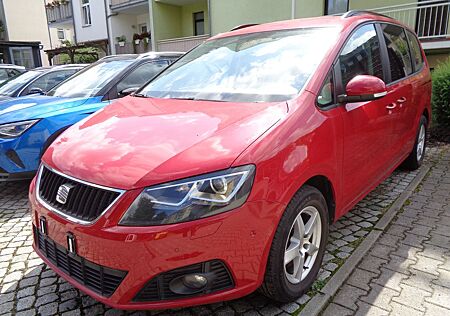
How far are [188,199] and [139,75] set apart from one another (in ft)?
12.2

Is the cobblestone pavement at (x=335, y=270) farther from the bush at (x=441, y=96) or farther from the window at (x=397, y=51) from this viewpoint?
the bush at (x=441, y=96)

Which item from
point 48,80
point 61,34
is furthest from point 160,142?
point 61,34

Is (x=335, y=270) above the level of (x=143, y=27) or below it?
below

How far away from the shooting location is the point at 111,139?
2.23 metres

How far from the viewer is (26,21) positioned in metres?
29.0

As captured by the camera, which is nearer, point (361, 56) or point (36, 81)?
point (361, 56)

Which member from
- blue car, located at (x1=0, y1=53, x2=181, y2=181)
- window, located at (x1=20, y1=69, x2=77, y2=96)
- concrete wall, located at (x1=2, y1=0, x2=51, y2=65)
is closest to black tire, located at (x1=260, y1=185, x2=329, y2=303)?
blue car, located at (x1=0, y1=53, x2=181, y2=181)

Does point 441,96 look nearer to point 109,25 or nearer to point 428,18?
point 428,18

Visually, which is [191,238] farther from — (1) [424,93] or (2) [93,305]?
(1) [424,93]

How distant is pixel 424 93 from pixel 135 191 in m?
4.18

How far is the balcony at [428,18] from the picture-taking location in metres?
9.78

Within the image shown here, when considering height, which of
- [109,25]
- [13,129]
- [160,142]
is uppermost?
[109,25]

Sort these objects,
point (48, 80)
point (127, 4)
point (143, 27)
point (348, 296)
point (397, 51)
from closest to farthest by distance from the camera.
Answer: point (348, 296) < point (397, 51) < point (48, 80) < point (127, 4) < point (143, 27)

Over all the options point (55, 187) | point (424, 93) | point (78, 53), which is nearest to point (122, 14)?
point (78, 53)
